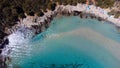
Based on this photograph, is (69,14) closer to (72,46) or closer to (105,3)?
(105,3)

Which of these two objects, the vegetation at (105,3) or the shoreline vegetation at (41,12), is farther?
the vegetation at (105,3)

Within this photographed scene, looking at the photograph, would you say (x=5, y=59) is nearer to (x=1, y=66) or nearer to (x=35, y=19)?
(x=1, y=66)

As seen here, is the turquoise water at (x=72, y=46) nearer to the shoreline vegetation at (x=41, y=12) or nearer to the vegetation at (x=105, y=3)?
the shoreline vegetation at (x=41, y=12)

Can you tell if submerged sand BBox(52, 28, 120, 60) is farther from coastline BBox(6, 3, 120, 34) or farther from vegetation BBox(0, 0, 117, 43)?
vegetation BBox(0, 0, 117, 43)

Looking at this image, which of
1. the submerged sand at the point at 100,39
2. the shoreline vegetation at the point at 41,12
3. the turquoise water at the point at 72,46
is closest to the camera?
the turquoise water at the point at 72,46

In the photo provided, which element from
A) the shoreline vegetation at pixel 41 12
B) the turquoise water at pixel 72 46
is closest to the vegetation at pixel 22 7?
the shoreline vegetation at pixel 41 12

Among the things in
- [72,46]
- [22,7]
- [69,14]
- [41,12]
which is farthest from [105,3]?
[22,7]

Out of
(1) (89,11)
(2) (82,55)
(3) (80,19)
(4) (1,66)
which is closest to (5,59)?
(4) (1,66)

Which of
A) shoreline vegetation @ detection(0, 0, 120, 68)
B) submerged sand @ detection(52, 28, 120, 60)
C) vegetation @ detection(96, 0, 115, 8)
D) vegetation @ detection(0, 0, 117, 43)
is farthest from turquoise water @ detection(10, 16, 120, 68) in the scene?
vegetation @ detection(96, 0, 115, 8)
